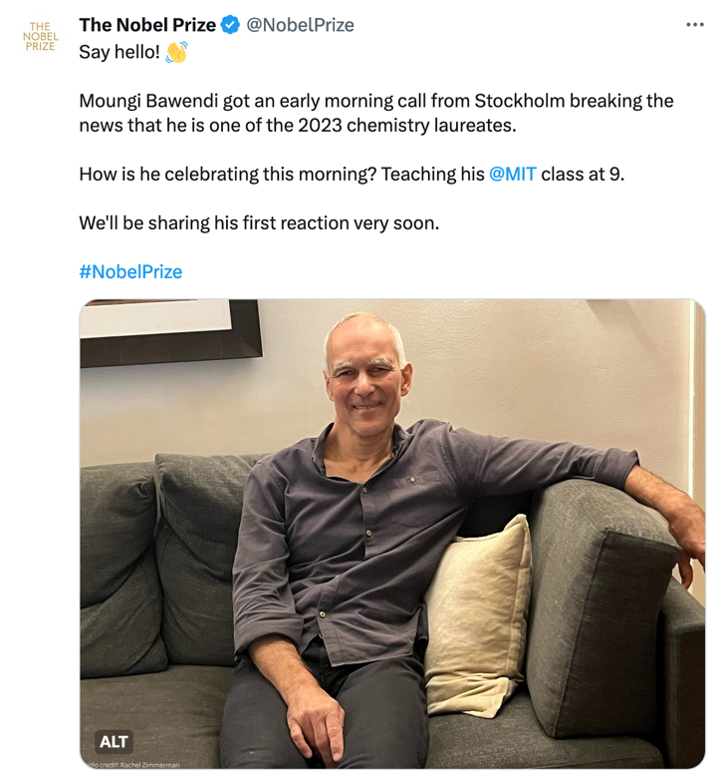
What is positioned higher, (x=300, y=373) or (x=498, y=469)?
(x=300, y=373)

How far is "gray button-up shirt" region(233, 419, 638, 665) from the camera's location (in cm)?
135

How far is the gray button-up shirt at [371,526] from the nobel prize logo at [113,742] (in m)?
0.22

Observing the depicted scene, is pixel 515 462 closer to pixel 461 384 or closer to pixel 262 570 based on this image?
pixel 461 384

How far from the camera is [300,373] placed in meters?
1.41

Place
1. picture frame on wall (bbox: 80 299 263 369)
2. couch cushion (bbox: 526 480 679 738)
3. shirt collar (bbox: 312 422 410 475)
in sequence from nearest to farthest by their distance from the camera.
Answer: couch cushion (bbox: 526 480 679 738), picture frame on wall (bbox: 80 299 263 369), shirt collar (bbox: 312 422 410 475)

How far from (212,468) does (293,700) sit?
444 mm

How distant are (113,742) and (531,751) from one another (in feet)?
2.15

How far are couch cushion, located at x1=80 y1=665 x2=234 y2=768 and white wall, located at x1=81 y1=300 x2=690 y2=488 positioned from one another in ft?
1.28

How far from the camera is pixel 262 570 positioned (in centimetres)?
137

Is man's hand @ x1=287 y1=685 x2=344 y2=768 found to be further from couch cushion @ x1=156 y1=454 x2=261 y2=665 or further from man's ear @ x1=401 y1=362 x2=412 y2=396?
man's ear @ x1=401 y1=362 x2=412 y2=396
